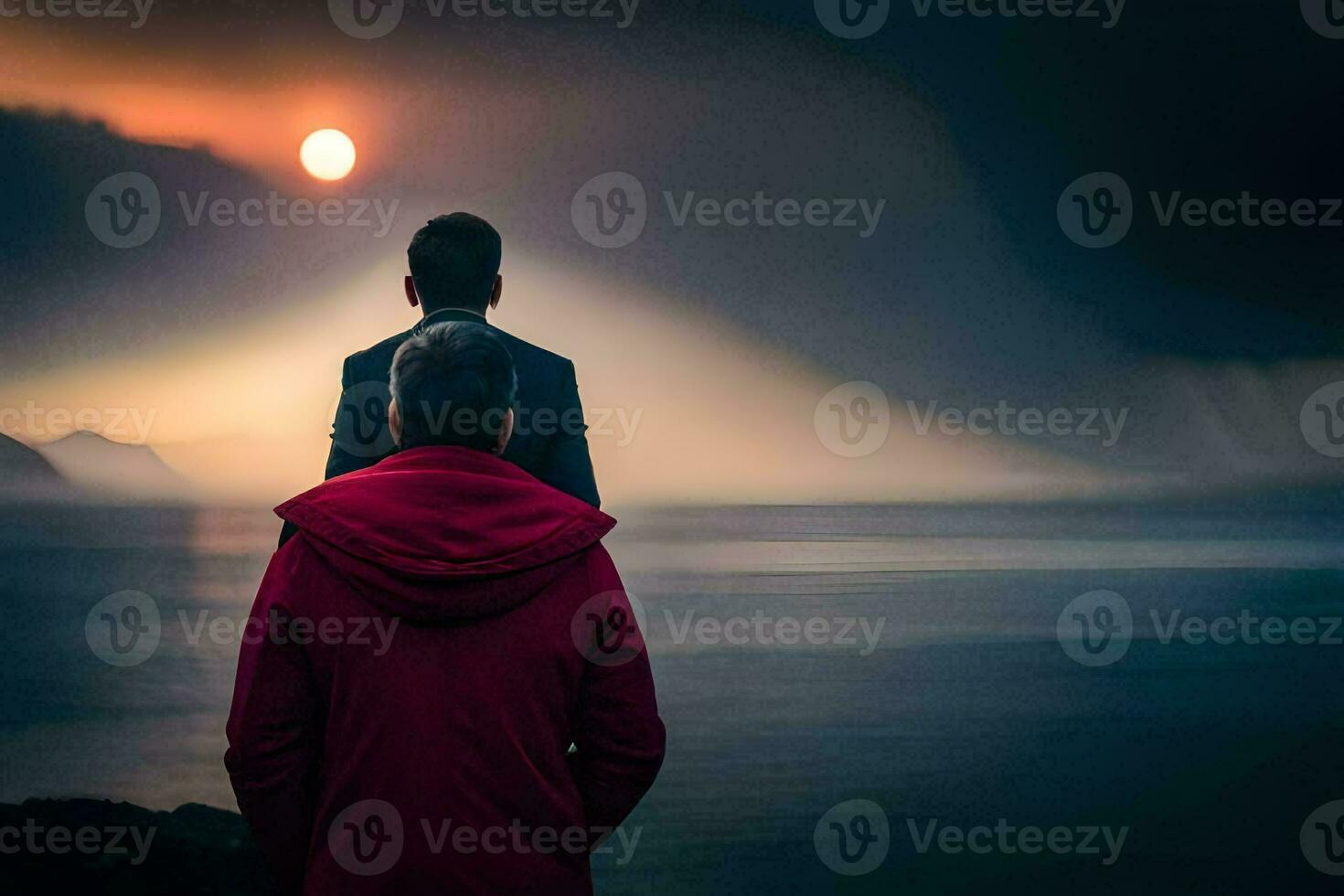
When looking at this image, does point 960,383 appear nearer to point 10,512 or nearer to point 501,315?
point 501,315

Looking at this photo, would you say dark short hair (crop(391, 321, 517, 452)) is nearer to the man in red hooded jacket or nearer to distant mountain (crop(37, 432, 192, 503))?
the man in red hooded jacket

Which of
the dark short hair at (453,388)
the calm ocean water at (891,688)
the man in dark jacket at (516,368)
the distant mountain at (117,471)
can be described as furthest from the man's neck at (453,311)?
the distant mountain at (117,471)

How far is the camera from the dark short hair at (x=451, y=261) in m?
1.52

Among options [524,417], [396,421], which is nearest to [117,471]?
[524,417]

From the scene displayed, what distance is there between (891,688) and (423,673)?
3.48 meters

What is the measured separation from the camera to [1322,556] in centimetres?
500

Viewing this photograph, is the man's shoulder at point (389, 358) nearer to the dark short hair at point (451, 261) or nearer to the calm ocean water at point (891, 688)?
the dark short hair at point (451, 261)

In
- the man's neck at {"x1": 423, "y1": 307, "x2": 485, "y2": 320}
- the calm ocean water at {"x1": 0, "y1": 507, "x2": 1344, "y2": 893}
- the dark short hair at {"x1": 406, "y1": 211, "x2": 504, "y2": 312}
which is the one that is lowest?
the calm ocean water at {"x1": 0, "y1": 507, "x2": 1344, "y2": 893}

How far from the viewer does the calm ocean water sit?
2834 mm

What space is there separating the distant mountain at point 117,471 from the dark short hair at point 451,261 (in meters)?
2.78

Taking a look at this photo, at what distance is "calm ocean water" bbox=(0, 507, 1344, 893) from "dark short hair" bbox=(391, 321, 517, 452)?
195 cm

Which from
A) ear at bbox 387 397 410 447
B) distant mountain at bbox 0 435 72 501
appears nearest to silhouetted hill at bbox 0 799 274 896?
distant mountain at bbox 0 435 72 501

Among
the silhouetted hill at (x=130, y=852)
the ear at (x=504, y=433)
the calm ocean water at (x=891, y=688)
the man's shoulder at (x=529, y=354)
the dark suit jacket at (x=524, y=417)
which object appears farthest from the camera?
the calm ocean water at (x=891, y=688)

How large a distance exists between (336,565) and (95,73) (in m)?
3.46
